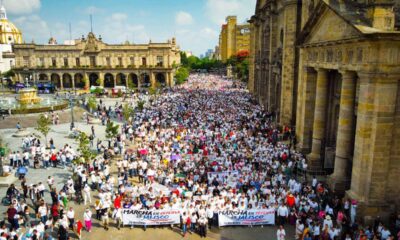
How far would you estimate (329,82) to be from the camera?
19875mm

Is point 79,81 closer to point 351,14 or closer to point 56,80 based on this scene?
point 56,80

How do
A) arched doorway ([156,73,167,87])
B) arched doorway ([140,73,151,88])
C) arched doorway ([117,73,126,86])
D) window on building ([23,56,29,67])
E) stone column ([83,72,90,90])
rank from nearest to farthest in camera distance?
stone column ([83,72,90,90]) < window on building ([23,56,29,67]) < arched doorway ([140,73,151,88]) < arched doorway ([156,73,167,87]) < arched doorway ([117,73,126,86])

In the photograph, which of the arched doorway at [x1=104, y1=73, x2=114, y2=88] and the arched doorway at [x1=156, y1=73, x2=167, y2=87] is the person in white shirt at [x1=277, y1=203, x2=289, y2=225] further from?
the arched doorway at [x1=104, y1=73, x2=114, y2=88]

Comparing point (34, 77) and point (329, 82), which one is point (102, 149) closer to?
point (329, 82)

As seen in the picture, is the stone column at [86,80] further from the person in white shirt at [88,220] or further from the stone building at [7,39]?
the person in white shirt at [88,220]

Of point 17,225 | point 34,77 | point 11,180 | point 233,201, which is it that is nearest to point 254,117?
point 233,201

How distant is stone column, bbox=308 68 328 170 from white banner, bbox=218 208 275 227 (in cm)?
A: 661

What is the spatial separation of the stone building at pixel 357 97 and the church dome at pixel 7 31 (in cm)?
11421

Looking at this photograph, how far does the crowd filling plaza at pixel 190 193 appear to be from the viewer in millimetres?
14172

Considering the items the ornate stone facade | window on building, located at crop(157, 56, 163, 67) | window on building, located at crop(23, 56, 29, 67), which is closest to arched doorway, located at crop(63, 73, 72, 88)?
window on building, located at crop(23, 56, 29, 67)

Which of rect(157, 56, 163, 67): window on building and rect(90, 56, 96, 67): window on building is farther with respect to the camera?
rect(90, 56, 96, 67): window on building

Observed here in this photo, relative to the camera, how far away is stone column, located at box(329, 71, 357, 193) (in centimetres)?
1599

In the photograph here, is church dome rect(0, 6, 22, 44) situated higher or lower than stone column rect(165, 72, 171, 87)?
higher

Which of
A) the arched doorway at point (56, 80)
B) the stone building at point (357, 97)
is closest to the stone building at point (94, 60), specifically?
the arched doorway at point (56, 80)
